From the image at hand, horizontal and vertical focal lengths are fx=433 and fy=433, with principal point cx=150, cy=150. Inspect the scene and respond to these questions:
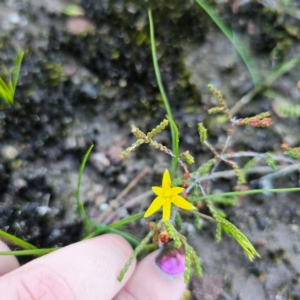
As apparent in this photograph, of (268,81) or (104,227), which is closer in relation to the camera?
(104,227)

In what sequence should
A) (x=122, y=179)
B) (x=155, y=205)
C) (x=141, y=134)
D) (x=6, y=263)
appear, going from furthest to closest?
(x=122, y=179), (x=6, y=263), (x=155, y=205), (x=141, y=134)

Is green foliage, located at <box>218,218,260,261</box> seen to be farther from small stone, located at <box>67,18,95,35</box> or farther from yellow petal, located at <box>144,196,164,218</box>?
small stone, located at <box>67,18,95,35</box>

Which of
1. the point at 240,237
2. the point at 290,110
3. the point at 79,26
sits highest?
the point at 79,26

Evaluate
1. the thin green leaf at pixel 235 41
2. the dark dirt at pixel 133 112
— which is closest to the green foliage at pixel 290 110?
the dark dirt at pixel 133 112

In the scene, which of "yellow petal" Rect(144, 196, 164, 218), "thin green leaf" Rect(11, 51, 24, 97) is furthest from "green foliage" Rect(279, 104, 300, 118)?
"thin green leaf" Rect(11, 51, 24, 97)

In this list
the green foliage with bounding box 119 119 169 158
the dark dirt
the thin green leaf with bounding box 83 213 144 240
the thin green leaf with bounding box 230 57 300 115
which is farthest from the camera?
the thin green leaf with bounding box 230 57 300 115

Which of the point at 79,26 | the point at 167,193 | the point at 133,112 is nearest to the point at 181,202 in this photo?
the point at 167,193

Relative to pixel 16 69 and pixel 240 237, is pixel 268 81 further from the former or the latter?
pixel 16 69

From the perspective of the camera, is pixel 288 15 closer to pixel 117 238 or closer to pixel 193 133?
pixel 193 133
